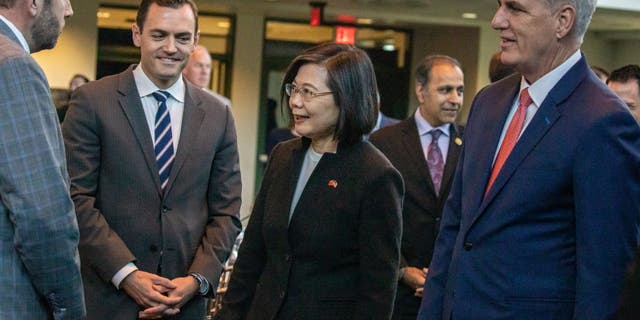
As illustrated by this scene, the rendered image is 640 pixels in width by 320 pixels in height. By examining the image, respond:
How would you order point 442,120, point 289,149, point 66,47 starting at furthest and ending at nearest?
point 66,47 → point 442,120 → point 289,149

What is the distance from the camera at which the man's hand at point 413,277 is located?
5473 millimetres

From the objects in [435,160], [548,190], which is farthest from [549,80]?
[435,160]

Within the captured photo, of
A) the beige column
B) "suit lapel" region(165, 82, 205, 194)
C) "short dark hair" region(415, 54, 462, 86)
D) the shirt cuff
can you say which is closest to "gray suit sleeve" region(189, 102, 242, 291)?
"suit lapel" region(165, 82, 205, 194)

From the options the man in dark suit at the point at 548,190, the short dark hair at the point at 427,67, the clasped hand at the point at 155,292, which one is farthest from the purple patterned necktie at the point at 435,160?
the man in dark suit at the point at 548,190

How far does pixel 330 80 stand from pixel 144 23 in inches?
35.0

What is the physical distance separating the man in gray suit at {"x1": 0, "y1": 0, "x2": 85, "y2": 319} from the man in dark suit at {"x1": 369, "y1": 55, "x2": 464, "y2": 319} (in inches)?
100

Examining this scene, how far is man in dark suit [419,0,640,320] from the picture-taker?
10.1ft

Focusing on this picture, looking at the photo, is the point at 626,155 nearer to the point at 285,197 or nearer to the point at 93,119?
the point at 285,197

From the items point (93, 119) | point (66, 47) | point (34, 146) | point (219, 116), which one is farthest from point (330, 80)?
point (66, 47)

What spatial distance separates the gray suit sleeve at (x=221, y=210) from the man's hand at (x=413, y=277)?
126cm

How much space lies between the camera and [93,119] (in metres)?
4.27

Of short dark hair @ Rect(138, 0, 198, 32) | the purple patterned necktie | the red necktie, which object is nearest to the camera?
the red necktie

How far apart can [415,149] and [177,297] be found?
6.31 ft

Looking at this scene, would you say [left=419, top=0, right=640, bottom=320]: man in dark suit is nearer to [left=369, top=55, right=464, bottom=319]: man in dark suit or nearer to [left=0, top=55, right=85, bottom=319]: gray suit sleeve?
[left=0, top=55, right=85, bottom=319]: gray suit sleeve
